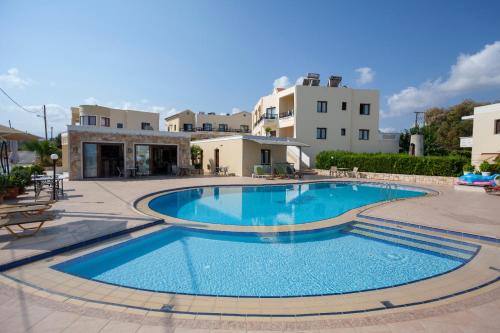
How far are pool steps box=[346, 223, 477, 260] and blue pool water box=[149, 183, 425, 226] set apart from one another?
1.80 meters

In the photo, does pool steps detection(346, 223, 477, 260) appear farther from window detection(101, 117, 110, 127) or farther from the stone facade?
window detection(101, 117, 110, 127)

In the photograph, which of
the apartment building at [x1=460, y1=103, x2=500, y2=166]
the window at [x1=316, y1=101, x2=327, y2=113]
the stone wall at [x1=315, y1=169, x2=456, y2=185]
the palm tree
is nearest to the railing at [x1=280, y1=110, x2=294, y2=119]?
the window at [x1=316, y1=101, x2=327, y2=113]

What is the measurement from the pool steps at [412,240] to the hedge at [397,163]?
48.2ft

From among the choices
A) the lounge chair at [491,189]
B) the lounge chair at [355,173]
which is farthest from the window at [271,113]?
the lounge chair at [491,189]

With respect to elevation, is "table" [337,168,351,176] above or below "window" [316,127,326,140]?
below

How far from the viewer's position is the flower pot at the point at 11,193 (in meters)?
10.9

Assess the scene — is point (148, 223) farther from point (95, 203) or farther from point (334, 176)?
point (334, 176)

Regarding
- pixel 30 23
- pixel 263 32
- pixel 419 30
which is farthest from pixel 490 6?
pixel 30 23

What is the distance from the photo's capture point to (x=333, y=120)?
28672 millimetres

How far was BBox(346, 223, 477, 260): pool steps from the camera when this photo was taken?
6.11 meters

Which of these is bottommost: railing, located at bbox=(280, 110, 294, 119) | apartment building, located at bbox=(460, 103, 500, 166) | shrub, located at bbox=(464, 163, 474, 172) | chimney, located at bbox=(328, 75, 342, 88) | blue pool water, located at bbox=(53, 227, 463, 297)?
blue pool water, located at bbox=(53, 227, 463, 297)

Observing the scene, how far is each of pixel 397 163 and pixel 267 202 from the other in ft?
44.7

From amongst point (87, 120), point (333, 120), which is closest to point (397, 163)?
point (333, 120)

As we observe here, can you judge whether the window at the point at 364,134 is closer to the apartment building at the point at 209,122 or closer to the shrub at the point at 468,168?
the shrub at the point at 468,168
